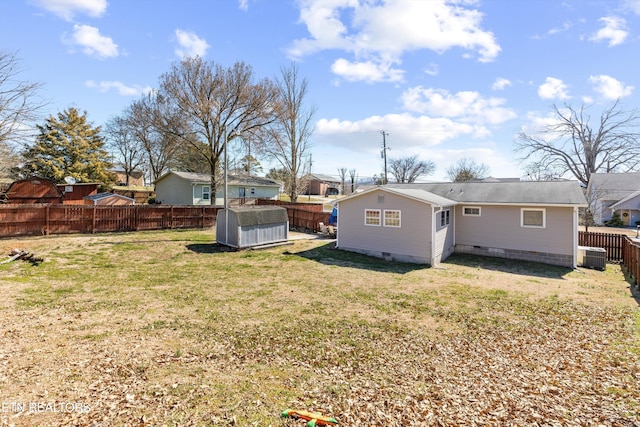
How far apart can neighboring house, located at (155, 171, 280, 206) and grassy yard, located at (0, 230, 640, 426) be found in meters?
19.8

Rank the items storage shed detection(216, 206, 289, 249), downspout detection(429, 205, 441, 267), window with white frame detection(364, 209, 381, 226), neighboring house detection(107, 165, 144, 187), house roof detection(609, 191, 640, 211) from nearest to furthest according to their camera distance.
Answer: downspout detection(429, 205, 441, 267)
window with white frame detection(364, 209, 381, 226)
storage shed detection(216, 206, 289, 249)
house roof detection(609, 191, 640, 211)
neighboring house detection(107, 165, 144, 187)

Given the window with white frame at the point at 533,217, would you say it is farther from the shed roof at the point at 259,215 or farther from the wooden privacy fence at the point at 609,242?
the shed roof at the point at 259,215

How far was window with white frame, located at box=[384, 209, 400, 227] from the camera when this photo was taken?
13.5 metres

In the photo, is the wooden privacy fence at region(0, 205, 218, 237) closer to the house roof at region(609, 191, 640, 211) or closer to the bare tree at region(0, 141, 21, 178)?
the bare tree at region(0, 141, 21, 178)

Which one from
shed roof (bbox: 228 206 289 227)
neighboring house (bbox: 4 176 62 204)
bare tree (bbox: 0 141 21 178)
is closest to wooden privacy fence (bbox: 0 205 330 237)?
bare tree (bbox: 0 141 21 178)

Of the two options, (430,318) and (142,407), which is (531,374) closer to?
(430,318)

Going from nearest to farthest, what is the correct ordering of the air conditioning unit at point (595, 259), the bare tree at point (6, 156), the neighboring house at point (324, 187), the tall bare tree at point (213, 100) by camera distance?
the air conditioning unit at point (595, 259), the bare tree at point (6, 156), the tall bare tree at point (213, 100), the neighboring house at point (324, 187)

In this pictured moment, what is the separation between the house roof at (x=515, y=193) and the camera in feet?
42.8

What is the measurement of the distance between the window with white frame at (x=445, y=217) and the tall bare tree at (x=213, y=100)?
1569 centimetres

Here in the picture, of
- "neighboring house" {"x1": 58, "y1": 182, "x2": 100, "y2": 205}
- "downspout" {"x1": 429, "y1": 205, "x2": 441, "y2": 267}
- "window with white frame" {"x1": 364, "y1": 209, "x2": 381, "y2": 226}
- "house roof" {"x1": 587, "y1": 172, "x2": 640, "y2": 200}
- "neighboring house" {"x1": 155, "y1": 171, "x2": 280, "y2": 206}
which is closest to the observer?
"downspout" {"x1": 429, "y1": 205, "x2": 441, "y2": 267}

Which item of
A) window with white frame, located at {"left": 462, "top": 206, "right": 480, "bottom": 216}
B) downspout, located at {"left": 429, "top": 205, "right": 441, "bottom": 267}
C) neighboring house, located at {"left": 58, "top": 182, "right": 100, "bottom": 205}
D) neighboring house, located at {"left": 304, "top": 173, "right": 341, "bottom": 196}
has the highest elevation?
neighboring house, located at {"left": 304, "top": 173, "right": 341, "bottom": 196}

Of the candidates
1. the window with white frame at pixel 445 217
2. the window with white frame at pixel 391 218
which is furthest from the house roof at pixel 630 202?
the window with white frame at pixel 391 218

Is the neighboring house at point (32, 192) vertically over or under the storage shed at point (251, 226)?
over

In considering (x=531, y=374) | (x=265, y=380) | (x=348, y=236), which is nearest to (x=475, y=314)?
(x=531, y=374)
